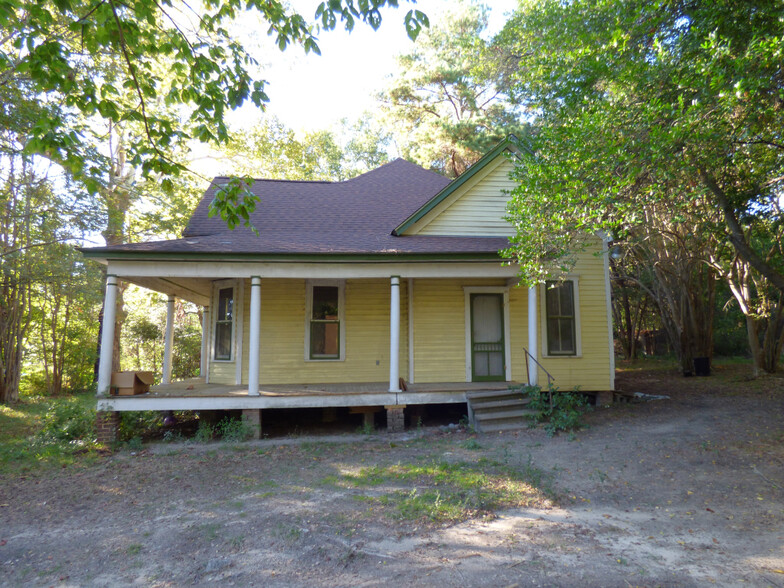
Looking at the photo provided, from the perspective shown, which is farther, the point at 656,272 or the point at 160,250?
the point at 656,272

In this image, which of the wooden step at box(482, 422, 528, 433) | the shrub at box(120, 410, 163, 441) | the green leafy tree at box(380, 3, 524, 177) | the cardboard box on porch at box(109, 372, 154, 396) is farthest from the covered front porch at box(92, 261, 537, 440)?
the green leafy tree at box(380, 3, 524, 177)

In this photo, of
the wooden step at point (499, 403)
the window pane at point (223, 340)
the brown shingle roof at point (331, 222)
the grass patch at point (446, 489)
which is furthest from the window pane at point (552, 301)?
the window pane at point (223, 340)

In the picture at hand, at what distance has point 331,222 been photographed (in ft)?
39.5

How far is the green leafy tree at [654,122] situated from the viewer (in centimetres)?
662

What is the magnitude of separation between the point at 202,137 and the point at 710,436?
27.3ft

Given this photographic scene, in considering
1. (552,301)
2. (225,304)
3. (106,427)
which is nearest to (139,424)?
(106,427)

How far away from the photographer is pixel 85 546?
4633 millimetres

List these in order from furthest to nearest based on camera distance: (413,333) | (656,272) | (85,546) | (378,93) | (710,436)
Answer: (378,93), (656,272), (413,333), (710,436), (85,546)

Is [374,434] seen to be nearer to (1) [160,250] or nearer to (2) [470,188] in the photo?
(1) [160,250]

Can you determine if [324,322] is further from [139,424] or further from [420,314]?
[139,424]

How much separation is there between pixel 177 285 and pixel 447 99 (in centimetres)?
1788

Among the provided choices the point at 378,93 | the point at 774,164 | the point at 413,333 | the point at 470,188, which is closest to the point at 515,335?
the point at 413,333

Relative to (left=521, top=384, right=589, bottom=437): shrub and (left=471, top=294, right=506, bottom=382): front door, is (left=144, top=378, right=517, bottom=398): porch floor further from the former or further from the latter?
(left=521, top=384, right=589, bottom=437): shrub

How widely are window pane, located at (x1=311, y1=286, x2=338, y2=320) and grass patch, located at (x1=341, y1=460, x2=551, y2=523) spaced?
474 centimetres
